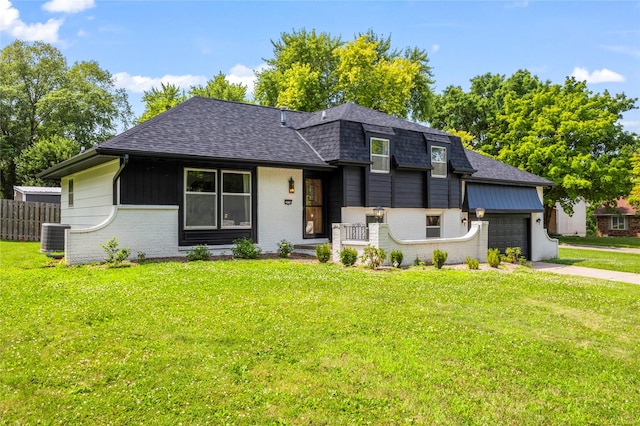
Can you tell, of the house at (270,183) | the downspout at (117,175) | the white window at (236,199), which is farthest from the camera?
the white window at (236,199)

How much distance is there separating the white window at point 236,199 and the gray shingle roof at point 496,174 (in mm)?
10268

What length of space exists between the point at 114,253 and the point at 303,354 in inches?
310

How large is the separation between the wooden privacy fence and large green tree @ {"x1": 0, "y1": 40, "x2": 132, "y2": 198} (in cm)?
1802

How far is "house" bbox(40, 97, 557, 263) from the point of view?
12586 millimetres

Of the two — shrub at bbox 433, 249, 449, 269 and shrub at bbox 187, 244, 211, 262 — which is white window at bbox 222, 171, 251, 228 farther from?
shrub at bbox 433, 249, 449, 269

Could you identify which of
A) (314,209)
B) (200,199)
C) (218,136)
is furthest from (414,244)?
(218,136)

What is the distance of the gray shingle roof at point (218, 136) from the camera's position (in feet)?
42.1

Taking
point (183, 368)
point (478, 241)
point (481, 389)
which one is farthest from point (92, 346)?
point (478, 241)

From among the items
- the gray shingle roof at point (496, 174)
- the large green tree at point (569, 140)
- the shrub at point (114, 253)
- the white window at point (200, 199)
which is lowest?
the shrub at point (114, 253)

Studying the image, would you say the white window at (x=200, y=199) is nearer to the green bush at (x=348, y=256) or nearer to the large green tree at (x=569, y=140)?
the green bush at (x=348, y=256)

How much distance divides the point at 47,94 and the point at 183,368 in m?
41.3

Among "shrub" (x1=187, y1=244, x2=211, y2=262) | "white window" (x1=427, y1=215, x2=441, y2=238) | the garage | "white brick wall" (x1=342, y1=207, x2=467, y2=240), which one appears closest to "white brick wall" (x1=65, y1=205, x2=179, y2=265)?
"shrub" (x1=187, y1=244, x2=211, y2=262)

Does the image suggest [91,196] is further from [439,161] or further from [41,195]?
[439,161]

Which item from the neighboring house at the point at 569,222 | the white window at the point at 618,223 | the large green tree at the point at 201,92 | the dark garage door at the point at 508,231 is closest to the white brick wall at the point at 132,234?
the dark garage door at the point at 508,231
